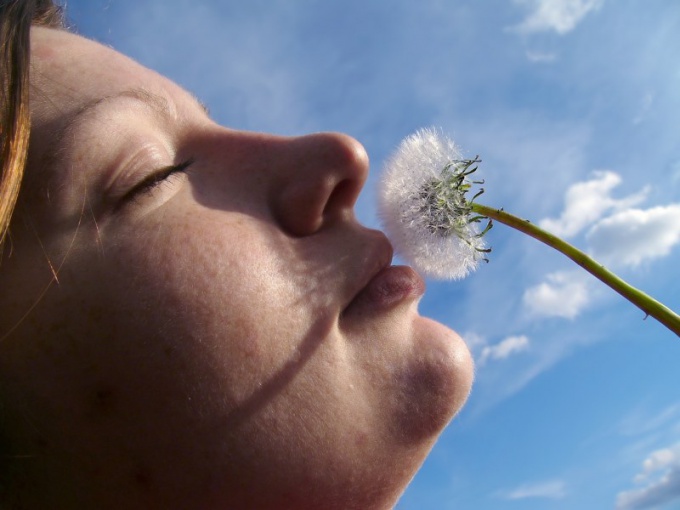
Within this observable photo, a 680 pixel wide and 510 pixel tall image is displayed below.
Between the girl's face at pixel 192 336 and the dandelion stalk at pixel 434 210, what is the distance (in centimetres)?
21

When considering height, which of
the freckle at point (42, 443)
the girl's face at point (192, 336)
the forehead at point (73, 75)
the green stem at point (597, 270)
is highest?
the green stem at point (597, 270)

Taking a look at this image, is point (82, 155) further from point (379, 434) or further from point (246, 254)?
point (379, 434)

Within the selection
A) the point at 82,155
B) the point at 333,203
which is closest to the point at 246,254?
the point at 333,203

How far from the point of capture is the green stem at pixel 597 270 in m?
1.26

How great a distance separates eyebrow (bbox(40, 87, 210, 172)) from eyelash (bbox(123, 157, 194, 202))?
0.19m

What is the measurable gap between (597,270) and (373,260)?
566 mm

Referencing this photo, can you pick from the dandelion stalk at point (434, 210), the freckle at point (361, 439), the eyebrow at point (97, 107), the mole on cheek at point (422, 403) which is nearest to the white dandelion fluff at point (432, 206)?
the dandelion stalk at point (434, 210)

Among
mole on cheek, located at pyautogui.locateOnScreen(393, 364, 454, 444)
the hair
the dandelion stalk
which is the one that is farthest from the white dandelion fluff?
the hair

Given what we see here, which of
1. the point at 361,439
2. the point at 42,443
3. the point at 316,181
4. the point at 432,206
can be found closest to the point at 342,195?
the point at 316,181

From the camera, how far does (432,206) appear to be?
5.85 ft

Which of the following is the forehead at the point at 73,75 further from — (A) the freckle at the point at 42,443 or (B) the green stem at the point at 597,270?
(B) the green stem at the point at 597,270

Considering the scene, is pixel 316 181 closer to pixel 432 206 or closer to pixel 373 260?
pixel 373 260

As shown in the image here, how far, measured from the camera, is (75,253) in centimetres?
129

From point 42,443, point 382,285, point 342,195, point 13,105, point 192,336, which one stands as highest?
point 342,195
